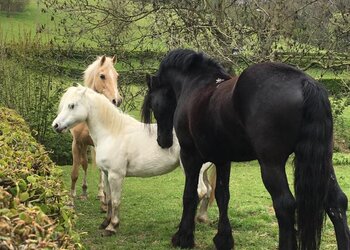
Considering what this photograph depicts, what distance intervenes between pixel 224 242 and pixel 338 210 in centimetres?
137

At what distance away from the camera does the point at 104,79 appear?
6.90m

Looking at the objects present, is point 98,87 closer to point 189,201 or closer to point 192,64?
point 192,64

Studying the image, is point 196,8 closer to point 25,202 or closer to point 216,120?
point 216,120

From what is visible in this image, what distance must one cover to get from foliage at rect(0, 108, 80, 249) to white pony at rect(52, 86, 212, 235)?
213 cm

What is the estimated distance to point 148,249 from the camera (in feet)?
16.7

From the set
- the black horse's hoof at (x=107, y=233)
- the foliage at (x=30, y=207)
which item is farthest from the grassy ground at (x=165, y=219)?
the foliage at (x=30, y=207)

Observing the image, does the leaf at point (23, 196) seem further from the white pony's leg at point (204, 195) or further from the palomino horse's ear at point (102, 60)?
the palomino horse's ear at point (102, 60)

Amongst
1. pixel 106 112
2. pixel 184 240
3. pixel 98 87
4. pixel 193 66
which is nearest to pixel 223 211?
pixel 184 240

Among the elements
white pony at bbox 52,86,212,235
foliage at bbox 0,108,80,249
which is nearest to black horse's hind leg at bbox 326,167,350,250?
white pony at bbox 52,86,212,235

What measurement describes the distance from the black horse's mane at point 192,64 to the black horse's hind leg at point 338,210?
1575mm

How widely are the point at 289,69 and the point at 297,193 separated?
986 mm

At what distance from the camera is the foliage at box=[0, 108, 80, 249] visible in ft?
5.31

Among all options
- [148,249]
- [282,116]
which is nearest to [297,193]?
[282,116]

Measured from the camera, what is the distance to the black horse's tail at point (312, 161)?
3531mm
